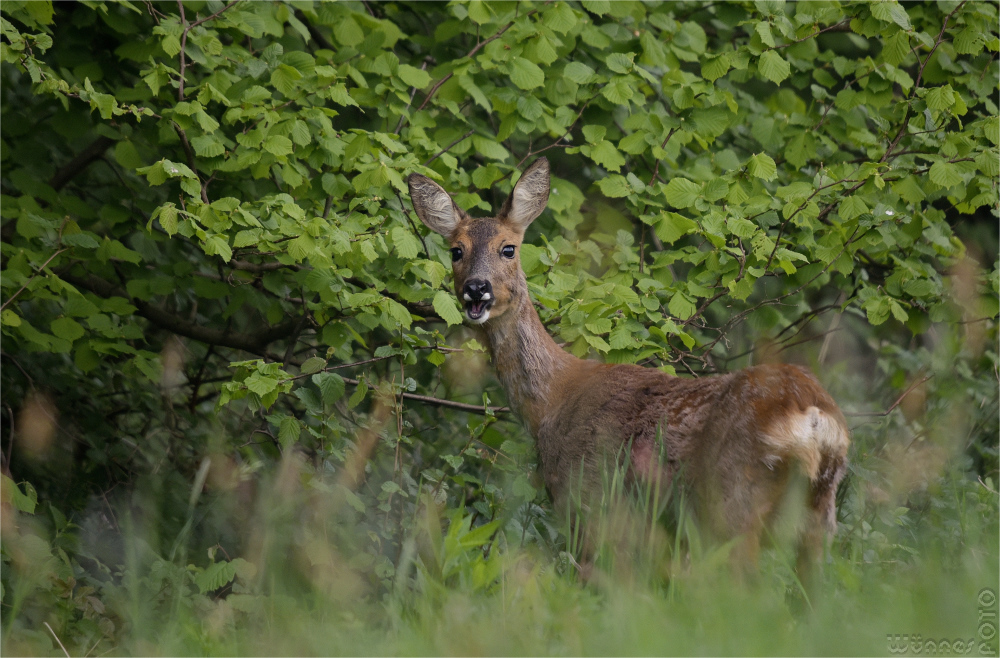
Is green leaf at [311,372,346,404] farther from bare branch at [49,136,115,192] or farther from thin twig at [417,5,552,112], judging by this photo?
bare branch at [49,136,115,192]

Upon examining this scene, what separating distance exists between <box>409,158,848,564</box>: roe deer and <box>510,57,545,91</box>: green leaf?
394mm

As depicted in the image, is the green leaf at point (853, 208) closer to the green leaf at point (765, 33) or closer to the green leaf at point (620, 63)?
the green leaf at point (765, 33)

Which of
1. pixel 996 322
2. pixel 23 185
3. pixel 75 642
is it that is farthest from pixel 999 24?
pixel 75 642

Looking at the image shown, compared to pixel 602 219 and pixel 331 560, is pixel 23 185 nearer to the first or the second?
pixel 331 560

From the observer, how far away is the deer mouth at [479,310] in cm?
448

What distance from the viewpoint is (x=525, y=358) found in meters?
4.57

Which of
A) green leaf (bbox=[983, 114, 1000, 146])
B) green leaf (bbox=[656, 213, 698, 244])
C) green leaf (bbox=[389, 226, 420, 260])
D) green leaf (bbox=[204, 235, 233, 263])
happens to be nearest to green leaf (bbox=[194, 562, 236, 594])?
green leaf (bbox=[204, 235, 233, 263])

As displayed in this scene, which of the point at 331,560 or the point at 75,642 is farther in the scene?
the point at 75,642

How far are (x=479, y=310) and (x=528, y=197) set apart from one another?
784mm

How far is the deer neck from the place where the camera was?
4.52 meters

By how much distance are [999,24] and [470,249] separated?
3112 millimetres

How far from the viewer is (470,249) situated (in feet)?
15.5

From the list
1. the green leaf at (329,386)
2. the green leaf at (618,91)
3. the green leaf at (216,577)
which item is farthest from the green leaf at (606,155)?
the green leaf at (216,577)

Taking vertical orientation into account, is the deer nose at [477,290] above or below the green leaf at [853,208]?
below
